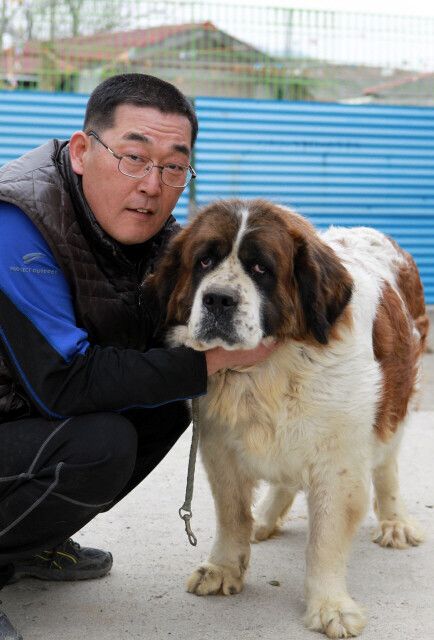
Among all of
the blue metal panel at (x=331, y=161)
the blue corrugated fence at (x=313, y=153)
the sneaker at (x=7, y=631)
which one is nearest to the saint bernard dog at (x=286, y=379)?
the sneaker at (x=7, y=631)

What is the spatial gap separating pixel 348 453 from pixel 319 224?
288 inches

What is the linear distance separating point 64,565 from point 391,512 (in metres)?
1.41

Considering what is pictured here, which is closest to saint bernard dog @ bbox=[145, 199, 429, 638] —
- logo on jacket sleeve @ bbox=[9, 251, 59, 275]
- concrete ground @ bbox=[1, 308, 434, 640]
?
concrete ground @ bbox=[1, 308, 434, 640]

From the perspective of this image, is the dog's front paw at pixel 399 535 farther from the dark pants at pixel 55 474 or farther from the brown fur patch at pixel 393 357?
the dark pants at pixel 55 474

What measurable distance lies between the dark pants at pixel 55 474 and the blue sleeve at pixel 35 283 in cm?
25

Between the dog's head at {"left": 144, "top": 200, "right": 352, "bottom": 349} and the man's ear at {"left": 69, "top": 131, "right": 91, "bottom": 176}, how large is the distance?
0.45 meters

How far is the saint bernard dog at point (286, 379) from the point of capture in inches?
98.3

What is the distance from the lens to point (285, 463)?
2668 millimetres

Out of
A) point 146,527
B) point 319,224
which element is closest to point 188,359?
point 146,527

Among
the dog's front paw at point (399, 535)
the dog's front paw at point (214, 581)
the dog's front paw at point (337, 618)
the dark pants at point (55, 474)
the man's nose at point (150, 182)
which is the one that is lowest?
the dog's front paw at point (399, 535)

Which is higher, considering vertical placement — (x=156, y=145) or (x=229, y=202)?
(x=156, y=145)

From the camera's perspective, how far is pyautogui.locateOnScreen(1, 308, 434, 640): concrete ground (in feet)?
8.29

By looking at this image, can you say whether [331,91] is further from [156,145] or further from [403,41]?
[156,145]

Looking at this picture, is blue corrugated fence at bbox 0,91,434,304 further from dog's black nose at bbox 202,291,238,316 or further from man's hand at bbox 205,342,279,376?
dog's black nose at bbox 202,291,238,316
